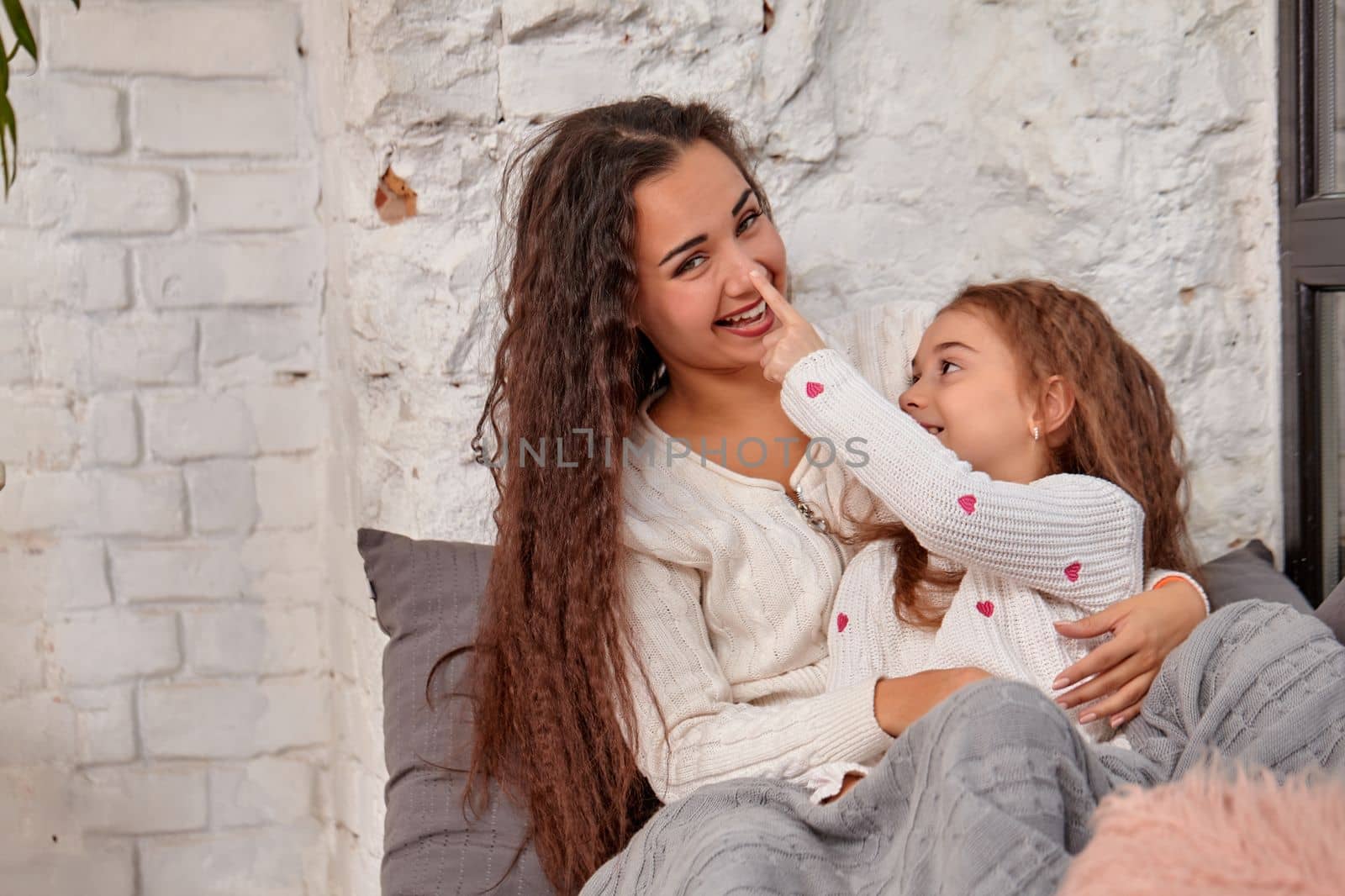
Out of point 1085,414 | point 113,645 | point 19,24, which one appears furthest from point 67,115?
point 1085,414

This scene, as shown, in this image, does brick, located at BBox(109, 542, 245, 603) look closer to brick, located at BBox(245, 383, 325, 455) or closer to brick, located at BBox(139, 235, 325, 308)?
brick, located at BBox(245, 383, 325, 455)

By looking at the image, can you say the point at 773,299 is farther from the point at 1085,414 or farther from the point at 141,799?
the point at 141,799

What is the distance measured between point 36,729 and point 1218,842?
188 cm

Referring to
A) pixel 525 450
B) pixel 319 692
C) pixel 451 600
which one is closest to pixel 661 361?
pixel 525 450

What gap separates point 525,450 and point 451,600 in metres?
0.24

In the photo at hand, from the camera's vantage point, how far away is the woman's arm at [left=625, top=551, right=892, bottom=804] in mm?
1504

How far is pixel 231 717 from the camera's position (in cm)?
219

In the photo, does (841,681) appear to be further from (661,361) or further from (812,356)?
(661,361)

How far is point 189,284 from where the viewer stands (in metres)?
2.08

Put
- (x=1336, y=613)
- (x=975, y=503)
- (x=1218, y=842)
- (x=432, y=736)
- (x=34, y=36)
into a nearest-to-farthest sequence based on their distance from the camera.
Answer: (x=1218, y=842) → (x=975, y=503) → (x=1336, y=613) → (x=432, y=736) → (x=34, y=36)

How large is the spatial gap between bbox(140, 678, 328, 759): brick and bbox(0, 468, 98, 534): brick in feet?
1.01

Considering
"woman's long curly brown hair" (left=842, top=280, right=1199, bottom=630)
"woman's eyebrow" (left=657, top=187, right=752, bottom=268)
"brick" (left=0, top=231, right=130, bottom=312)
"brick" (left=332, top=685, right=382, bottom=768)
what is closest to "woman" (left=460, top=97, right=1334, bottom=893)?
"woman's eyebrow" (left=657, top=187, right=752, bottom=268)

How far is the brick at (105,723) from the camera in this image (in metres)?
2.12

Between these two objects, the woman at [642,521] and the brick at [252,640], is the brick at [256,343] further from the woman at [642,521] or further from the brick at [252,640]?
the woman at [642,521]
